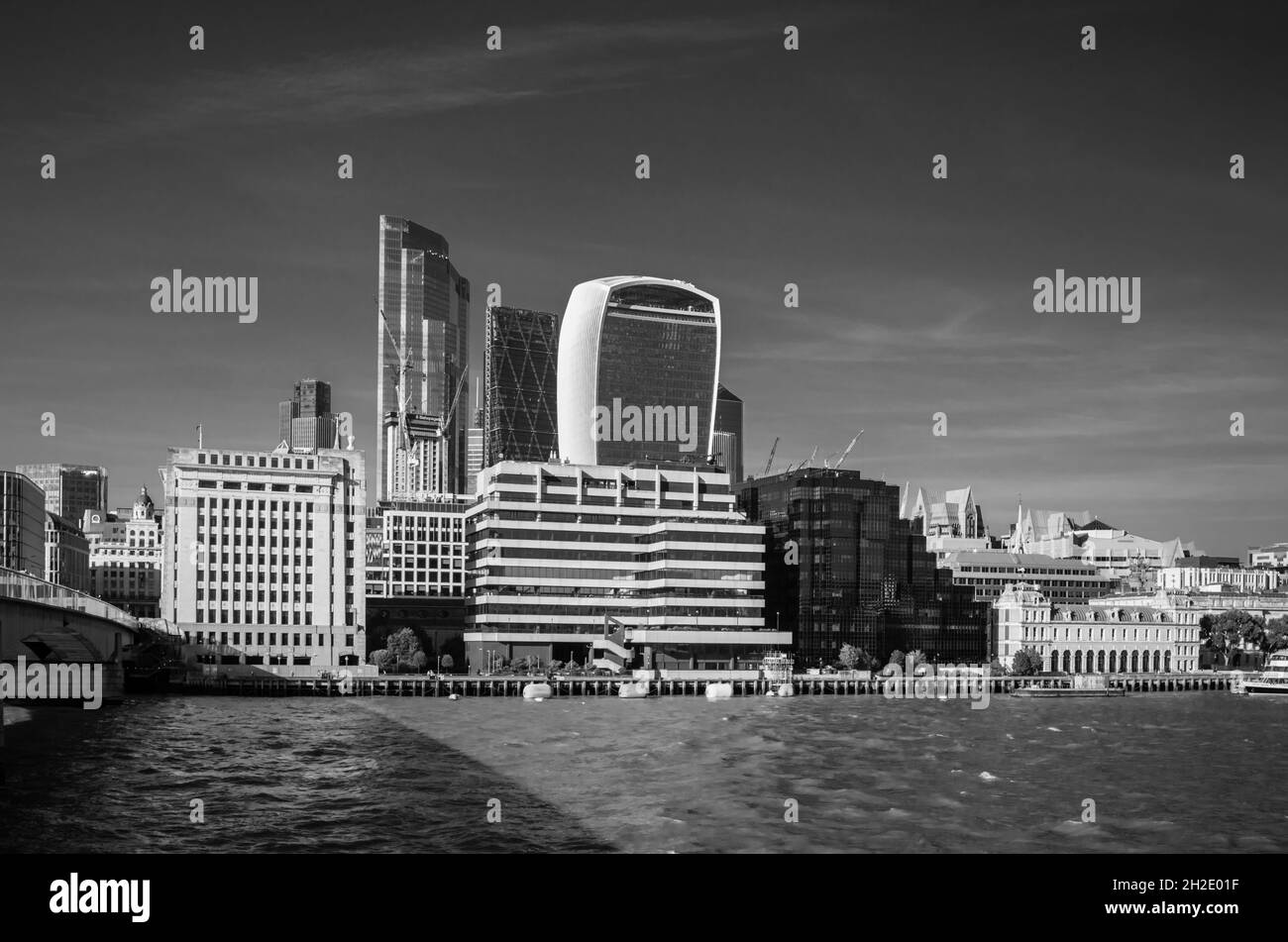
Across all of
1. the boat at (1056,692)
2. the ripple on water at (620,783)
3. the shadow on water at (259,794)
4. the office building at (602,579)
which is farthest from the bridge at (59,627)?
the boat at (1056,692)

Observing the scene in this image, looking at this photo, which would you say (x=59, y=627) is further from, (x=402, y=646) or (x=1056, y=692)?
(x=1056, y=692)

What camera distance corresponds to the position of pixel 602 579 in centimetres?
19312

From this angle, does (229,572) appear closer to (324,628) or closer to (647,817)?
(324,628)

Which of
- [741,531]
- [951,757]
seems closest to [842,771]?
[951,757]

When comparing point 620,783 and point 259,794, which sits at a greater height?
point 259,794

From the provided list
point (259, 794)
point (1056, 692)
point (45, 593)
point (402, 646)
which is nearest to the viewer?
point (259, 794)

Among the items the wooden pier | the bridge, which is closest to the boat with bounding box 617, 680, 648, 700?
the wooden pier

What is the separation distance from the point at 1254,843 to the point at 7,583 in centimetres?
7142

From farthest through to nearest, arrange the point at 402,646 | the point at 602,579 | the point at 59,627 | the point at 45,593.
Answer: the point at 602,579
the point at 402,646
the point at 59,627
the point at 45,593

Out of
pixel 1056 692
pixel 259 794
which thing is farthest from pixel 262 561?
pixel 259 794

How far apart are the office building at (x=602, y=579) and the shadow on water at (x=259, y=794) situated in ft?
280

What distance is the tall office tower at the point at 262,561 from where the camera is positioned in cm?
18125

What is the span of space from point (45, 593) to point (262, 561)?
94.5 metres

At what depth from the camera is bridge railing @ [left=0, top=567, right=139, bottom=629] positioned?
270ft
